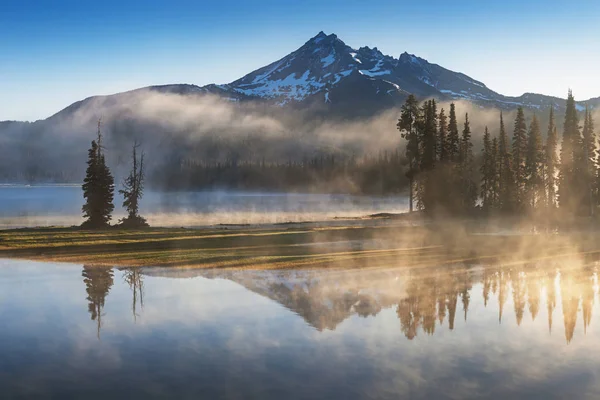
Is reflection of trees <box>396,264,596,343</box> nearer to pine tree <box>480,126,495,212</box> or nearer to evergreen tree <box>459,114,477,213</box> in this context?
evergreen tree <box>459,114,477,213</box>

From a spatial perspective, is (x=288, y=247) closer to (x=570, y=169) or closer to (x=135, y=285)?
(x=135, y=285)

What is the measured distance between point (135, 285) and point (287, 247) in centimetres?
1642

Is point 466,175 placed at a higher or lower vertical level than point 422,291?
higher

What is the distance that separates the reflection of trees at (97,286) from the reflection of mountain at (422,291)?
8.05ft

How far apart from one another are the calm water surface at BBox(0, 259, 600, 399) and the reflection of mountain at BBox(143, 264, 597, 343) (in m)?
0.09

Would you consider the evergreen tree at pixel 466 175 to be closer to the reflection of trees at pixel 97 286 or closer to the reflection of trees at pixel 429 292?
the reflection of trees at pixel 429 292

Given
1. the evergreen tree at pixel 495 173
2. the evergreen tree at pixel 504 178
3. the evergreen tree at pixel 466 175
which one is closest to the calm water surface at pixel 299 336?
the evergreen tree at pixel 466 175

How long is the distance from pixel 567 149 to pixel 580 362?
85.3 m

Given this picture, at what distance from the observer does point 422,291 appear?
2542 cm

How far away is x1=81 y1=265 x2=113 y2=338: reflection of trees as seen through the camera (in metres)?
21.4

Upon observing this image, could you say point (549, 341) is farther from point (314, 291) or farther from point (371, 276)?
point (371, 276)

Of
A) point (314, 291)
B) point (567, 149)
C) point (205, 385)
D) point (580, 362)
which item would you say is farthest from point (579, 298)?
point (567, 149)

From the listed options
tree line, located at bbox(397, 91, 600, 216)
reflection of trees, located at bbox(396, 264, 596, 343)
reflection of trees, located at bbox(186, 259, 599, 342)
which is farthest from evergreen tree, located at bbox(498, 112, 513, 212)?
reflection of trees, located at bbox(396, 264, 596, 343)

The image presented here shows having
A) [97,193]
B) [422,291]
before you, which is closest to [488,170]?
[97,193]
